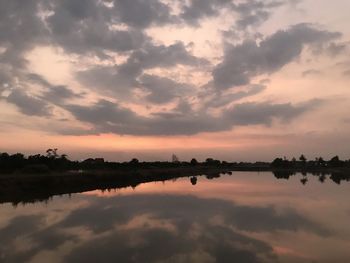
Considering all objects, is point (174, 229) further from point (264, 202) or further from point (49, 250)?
point (264, 202)

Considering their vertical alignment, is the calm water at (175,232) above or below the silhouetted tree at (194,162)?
below

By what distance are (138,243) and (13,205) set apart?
18388 millimetres

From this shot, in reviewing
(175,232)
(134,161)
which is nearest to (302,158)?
(134,161)

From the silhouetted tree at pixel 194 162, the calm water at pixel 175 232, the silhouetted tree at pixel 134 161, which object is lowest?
the calm water at pixel 175 232

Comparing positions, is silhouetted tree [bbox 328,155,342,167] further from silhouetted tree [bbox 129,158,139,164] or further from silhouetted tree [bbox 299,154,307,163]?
silhouetted tree [bbox 129,158,139,164]

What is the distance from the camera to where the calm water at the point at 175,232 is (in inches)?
646

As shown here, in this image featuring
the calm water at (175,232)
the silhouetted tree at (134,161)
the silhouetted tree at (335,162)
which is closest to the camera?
the calm water at (175,232)

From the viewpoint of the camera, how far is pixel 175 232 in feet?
71.6

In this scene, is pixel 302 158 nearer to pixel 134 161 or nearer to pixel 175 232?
pixel 134 161

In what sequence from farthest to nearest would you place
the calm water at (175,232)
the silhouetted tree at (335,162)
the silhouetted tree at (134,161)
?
the silhouetted tree at (335,162)
the silhouetted tree at (134,161)
the calm water at (175,232)

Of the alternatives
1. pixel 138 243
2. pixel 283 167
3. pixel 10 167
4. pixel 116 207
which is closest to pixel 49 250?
pixel 138 243

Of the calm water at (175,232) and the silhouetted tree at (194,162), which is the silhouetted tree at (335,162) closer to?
the silhouetted tree at (194,162)

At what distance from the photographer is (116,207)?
3366 centimetres

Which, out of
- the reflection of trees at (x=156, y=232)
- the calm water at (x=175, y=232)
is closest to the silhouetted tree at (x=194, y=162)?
the calm water at (x=175, y=232)
